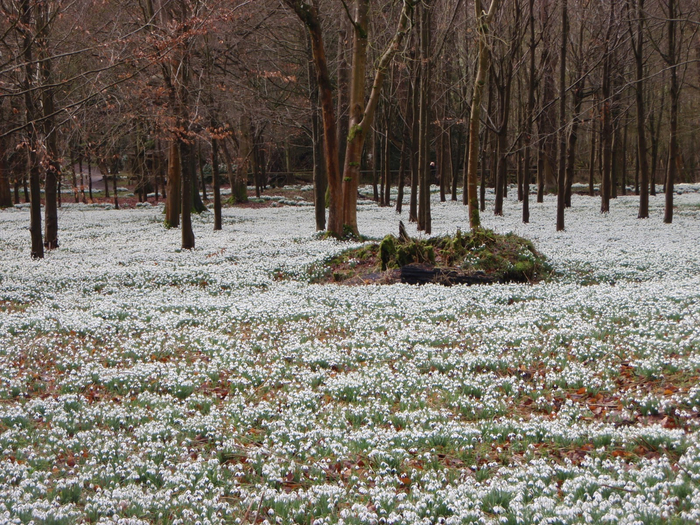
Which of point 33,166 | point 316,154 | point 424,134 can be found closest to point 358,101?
point 424,134

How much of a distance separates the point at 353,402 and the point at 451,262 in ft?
26.7

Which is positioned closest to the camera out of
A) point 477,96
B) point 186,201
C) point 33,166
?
point 33,166

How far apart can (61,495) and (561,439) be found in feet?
14.8

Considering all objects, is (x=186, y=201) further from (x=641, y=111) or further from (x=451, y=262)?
(x=641, y=111)

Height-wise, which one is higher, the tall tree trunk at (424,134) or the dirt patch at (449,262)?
the tall tree trunk at (424,134)

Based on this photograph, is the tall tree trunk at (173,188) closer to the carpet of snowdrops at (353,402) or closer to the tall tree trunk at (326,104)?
the tall tree trunk at (326,104)

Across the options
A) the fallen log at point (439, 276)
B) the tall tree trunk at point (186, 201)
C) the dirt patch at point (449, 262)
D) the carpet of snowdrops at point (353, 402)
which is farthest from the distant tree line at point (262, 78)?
the fallen log at point (439, 276)

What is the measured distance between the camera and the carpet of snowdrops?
4.64 metres

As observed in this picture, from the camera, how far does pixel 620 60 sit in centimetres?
3041

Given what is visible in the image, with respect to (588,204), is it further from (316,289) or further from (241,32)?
(316,289)

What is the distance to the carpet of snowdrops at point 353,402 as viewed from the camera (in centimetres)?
464

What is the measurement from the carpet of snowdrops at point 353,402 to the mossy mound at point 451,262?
86cm

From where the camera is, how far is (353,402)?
7090 mm

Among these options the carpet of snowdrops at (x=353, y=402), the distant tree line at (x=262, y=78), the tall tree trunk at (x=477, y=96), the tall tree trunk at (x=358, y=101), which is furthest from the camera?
the tall tree trunk at (x=358, y=101)
